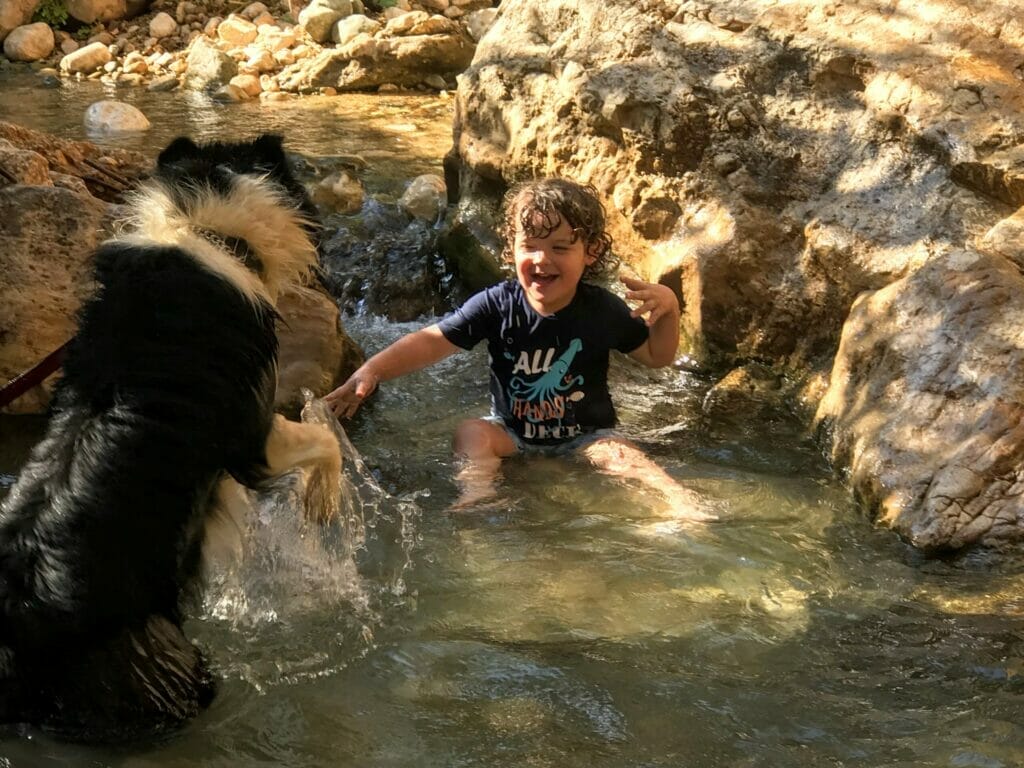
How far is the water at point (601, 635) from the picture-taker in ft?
8.52

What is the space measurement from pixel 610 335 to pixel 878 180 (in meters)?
1.44

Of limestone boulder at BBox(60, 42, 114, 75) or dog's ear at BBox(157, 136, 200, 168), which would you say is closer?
dog's ear at BBox(157, 136, 200, 168)

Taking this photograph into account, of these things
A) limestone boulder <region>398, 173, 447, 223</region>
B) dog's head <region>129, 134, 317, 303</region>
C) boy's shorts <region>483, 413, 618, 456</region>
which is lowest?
boy's shorts <region>483, 413, 618, 456</region>

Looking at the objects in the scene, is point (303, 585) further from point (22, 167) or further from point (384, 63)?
point (384, 63)

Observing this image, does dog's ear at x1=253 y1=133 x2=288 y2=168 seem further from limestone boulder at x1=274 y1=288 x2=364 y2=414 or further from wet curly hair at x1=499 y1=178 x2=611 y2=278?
limestone boulder at x1=274 y1=288 x2=364 y2=414

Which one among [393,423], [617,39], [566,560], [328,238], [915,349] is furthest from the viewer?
[328,238]

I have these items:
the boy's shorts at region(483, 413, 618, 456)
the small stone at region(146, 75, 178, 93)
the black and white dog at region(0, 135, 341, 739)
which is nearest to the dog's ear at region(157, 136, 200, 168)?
the black and white dog at region(0, 135, 341, 739)

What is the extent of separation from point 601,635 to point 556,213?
5.15 feet

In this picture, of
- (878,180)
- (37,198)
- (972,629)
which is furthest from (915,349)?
(37,198)

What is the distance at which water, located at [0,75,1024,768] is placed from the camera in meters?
2.60

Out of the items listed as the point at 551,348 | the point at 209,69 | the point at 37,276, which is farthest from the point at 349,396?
the point at 209,69

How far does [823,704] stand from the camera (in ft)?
8.88

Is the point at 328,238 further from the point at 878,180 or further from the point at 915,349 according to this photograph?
the point at 915,349

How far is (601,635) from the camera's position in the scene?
10.2ft
